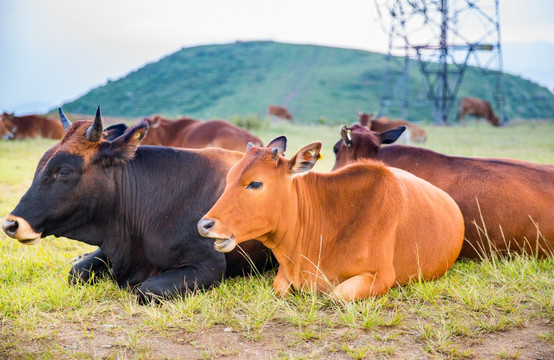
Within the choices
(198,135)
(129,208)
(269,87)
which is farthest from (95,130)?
(269,87)

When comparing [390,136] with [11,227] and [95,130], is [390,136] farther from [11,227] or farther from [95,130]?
[11,227]

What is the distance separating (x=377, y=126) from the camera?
17438 millimetres

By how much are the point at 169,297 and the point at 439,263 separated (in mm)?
2365

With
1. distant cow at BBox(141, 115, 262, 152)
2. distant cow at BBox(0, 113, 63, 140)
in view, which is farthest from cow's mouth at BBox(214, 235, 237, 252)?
distant cow at BBox(0, 113, 63, 140)

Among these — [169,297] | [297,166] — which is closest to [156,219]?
[169,297]

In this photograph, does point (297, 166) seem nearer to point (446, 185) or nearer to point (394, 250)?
point (394, 250)

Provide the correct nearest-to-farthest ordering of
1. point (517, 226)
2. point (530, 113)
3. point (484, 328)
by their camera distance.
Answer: point (484, 328), point (517, 226), point (530, 113)

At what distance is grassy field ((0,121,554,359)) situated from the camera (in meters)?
3.53

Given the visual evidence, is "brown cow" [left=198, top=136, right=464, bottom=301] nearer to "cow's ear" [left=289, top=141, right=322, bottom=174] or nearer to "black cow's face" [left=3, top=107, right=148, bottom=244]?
"cow's ear" [left=289, top=141, right=322, bottom=174]

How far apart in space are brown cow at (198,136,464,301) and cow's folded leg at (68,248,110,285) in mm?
1668

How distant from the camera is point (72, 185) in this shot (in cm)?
438

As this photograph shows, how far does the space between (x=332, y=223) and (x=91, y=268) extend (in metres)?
2.27

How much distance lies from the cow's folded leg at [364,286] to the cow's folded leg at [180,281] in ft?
3.61

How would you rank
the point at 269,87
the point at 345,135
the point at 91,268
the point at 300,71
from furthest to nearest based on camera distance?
the point at 300,71 < the point at 269,87 < the point at 345,135 < the point at 91,268
